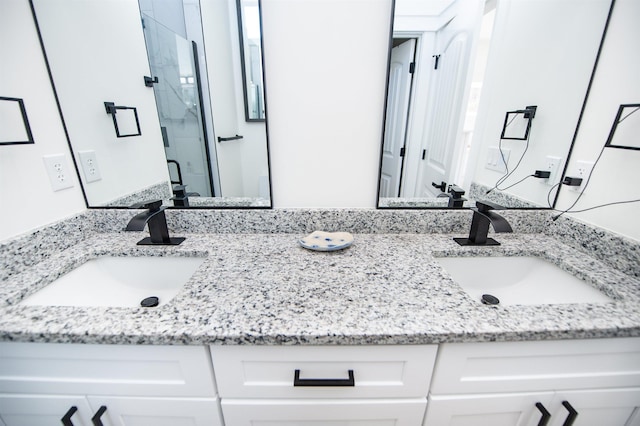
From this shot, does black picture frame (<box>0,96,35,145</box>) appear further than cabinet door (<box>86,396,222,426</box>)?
Yes

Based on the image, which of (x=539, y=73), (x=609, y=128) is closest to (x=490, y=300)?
(x=609, y=128)

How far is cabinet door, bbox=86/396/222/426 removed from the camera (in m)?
0.62

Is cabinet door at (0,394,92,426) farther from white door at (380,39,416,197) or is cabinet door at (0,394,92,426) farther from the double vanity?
white door at (380,39,416,197)

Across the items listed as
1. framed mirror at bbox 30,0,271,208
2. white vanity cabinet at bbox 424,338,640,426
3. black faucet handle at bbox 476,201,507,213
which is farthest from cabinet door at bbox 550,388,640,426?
framed mirror at bbox 30,0,271,208

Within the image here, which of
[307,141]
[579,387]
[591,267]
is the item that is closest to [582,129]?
[591,267]

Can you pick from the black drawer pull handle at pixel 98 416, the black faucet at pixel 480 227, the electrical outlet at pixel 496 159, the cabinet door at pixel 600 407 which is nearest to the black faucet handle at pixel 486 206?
the black faucet at pixel 480 227

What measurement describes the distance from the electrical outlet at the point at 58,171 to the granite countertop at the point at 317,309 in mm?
247

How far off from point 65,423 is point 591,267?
1.58 metres

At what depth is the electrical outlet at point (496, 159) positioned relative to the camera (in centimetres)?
104

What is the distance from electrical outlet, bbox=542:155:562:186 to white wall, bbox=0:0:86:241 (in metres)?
1.86

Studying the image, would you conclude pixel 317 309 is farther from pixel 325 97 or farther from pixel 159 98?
pixel 159 98

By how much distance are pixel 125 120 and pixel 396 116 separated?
42.4 inches

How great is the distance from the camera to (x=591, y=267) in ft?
2.67

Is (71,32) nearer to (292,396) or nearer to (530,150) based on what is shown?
(292,396)
